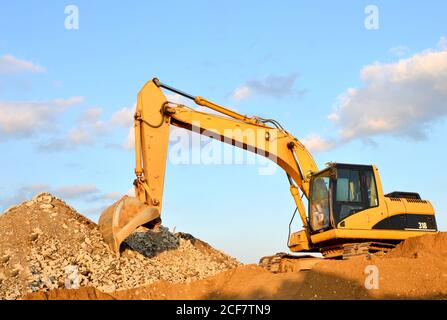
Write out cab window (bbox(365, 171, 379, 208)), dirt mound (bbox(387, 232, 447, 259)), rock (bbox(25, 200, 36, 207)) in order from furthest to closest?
rock (bbox(25, 200, 36, 207)), cab window (bbox(365, 171, 379, 208)), dirt mound (bbox(387, 232, 447, 259))

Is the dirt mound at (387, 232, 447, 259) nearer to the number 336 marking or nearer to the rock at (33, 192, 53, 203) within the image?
the number 336 marking

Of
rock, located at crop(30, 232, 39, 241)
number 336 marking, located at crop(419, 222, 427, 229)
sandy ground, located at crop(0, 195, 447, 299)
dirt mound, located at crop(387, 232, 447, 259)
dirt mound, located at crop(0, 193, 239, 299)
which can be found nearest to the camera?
sandy ground, located at crop(0, 195, 447, 299)

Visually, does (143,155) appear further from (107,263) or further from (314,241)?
(314,241)

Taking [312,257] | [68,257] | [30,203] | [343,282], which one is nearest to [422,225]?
[312,257]

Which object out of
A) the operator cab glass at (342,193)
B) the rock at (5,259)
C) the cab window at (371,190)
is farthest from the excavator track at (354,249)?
the rock at (5,259)

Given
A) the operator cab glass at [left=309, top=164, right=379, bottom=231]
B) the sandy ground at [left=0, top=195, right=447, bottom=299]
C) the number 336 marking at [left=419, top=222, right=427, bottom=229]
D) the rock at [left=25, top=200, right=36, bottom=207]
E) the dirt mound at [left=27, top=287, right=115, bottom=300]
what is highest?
the rock at [left=25, top=200, right=36, bottom=207]

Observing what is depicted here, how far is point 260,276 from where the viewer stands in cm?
1101

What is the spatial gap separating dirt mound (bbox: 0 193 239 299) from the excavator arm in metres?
0.63

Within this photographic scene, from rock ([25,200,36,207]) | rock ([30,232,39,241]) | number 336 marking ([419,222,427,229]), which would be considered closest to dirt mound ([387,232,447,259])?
number 336 marking ([419,222,427,229])

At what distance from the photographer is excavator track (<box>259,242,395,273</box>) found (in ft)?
36.9

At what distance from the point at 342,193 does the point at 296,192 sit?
1.77m
